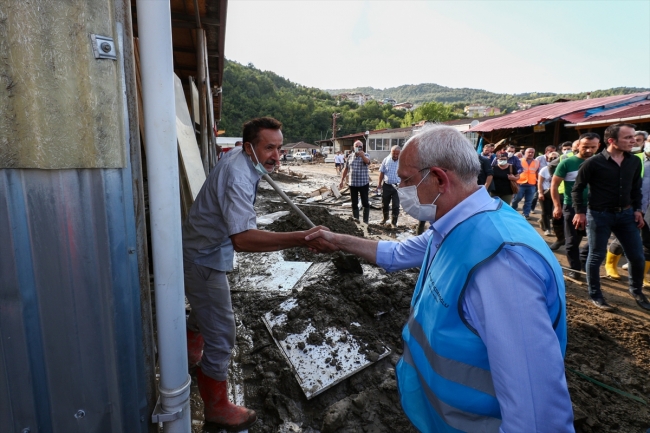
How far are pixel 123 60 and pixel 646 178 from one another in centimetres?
685

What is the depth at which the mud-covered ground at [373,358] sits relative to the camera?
8.23 ft

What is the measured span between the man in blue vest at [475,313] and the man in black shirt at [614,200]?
3875 mm

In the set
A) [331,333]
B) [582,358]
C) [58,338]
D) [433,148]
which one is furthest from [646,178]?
[58,338]

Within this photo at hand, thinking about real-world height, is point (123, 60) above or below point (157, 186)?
above

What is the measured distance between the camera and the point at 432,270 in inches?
54.7

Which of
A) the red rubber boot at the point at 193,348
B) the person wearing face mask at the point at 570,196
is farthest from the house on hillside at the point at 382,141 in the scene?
the red rubber boot at the point at 193,348

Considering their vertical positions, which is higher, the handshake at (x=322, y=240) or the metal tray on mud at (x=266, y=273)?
the handshake at (x=322, y=240)

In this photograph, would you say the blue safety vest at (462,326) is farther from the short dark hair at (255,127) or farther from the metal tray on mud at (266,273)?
the metal tray on mud at (266,273)

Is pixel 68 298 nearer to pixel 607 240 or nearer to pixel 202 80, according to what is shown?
pixel 202 80

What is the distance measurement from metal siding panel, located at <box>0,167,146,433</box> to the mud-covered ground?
1.54 metres

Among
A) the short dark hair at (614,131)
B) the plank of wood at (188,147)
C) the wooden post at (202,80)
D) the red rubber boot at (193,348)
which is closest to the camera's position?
the red rubber boot at (193,348)

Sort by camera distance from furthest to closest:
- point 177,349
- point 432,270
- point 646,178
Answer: point 646,178 → point 432,270 → point 177,349

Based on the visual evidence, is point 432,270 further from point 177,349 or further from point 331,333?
point 331,333

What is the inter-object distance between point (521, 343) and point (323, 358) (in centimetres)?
226
